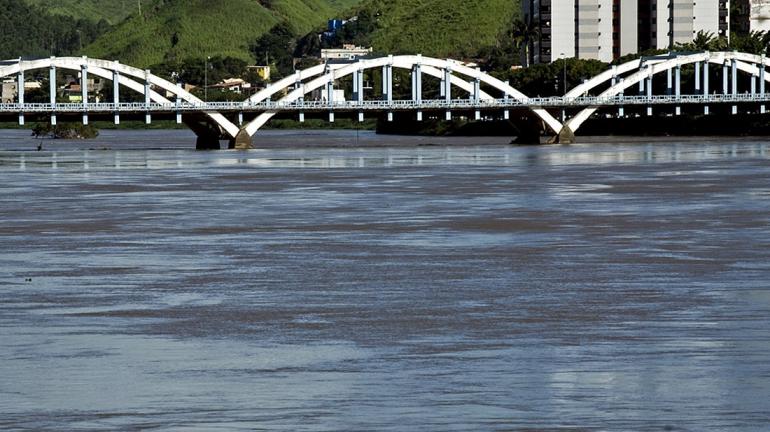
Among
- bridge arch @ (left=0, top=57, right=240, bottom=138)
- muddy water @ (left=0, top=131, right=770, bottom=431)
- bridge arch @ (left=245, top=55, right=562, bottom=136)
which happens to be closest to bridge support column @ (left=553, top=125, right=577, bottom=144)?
bridge arch @ (left=245, top=55, right=562, bottom=136)

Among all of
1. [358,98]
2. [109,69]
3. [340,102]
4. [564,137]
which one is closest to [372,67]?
[358,98]

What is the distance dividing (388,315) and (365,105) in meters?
128

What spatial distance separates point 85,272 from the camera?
3169cm

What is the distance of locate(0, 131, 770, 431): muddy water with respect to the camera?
17.2 metres

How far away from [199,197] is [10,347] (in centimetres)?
3958

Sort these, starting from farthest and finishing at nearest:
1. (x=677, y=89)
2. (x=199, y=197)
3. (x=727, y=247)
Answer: (x=677, y=89)
(x=199, y=197)
(x=727, y=247)

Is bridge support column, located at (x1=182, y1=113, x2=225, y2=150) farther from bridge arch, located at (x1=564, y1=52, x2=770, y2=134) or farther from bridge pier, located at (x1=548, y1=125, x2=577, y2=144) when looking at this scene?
bridge arch, located at (x1=564, y1=52, x2=770, y2=134)

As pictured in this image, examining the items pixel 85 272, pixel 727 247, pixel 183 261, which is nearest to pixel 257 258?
pixel 183 261

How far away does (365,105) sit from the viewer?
15175cm

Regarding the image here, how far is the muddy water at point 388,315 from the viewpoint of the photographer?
17.2 metres

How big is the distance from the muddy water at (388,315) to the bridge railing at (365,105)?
86694 millimetres

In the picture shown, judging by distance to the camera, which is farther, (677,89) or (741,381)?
(677,89)

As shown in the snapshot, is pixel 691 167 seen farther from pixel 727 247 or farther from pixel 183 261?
pixel 183 261

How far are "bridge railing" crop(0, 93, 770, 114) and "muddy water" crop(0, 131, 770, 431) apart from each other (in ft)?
284
